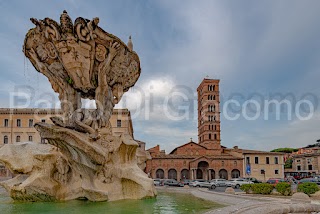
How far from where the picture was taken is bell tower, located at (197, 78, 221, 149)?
81.4 m

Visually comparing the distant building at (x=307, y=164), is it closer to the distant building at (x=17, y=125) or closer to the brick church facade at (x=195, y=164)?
the brick church facade at (x=195, y=164)

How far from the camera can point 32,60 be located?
1581 cm

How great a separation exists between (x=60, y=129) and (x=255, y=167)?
61.7m

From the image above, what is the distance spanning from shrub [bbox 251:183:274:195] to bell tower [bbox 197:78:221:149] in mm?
59483

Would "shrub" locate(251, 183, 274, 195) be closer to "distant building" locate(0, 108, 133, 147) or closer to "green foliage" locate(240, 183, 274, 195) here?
"green foliage" locate(240, 183, 274, 195)

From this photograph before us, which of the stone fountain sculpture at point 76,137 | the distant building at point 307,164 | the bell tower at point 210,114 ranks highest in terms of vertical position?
the bell tower at point 210,114

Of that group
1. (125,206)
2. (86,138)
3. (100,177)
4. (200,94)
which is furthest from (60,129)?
(200,94)

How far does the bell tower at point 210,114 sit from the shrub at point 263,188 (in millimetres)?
59483

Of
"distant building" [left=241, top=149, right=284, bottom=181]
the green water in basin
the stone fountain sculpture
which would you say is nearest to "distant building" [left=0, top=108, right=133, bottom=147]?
"distant building" [left=241, top=149, right=284, bottom=181]

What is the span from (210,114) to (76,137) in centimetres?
7312

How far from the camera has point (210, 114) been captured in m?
84.5

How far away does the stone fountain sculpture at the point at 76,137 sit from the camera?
1364 cm

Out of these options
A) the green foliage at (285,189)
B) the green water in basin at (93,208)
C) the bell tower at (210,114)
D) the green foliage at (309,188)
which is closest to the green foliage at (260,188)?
the green foliage at (285,189)

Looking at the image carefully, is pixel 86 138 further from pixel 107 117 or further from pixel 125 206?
pixel 125 206
